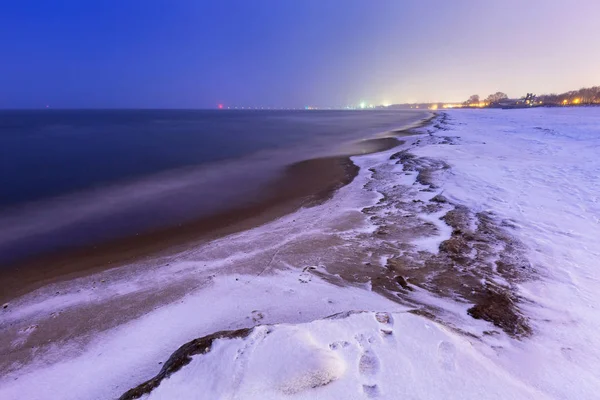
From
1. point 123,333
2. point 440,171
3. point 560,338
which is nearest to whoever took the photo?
point 560,338

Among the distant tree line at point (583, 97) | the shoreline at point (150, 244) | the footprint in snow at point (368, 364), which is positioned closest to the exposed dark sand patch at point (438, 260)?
the footprint in snow at point (368, 364)

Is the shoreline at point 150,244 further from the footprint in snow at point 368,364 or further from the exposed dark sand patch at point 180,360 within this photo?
the footprint in snow at point 368,364

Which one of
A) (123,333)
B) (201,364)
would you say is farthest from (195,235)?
(201,364)

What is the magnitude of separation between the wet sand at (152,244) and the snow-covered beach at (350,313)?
80 centimetres

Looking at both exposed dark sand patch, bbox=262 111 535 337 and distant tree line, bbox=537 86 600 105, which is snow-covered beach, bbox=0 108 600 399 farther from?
distant tree line, bbox=537 86 600 105

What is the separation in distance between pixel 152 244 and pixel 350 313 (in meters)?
7.03

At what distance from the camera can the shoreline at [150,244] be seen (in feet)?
25.0

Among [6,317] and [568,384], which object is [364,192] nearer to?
[568,384]

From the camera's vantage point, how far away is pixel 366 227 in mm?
8992

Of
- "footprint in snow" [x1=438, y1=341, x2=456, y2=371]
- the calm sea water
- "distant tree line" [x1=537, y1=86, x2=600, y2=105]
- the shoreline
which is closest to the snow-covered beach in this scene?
"footprint in snow" [x1=438, y1=341, x2=456, y2=371]

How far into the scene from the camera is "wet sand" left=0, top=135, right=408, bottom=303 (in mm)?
7633

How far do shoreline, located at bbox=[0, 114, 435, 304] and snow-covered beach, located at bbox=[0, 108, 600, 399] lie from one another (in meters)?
0.76

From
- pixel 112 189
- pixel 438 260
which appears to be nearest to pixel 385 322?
pixel 438 260

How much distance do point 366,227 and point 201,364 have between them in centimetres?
624
